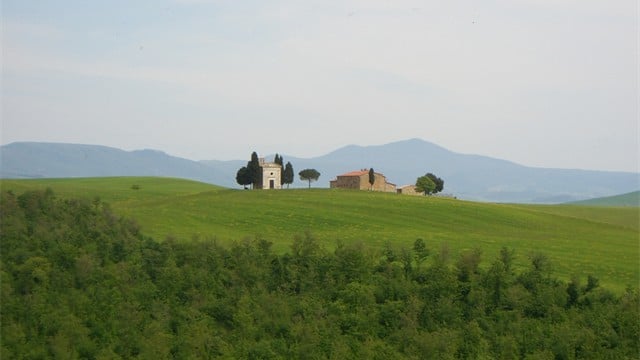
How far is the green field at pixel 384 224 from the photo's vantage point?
61.0 metres

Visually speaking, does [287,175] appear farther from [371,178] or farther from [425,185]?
[425,185]

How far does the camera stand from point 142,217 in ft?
227

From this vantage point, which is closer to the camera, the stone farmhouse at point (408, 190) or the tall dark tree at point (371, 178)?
the tall dark tree at point (371, 178)

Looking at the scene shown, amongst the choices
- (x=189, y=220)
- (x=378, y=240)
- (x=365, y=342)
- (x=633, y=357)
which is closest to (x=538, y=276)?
(x=633, y=357)

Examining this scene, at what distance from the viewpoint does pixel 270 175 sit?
116 metres

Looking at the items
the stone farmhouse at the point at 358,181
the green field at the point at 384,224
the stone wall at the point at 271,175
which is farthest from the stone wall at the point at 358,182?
the green field at the point at 384,224

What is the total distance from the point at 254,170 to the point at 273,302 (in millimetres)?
61932

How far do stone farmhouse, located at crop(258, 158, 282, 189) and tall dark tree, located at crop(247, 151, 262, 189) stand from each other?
149 inches

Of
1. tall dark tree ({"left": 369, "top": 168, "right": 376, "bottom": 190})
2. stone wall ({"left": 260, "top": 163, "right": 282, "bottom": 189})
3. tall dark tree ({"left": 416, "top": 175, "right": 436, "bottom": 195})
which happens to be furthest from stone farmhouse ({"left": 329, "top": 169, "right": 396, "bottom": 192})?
stone wall ({"left": 260, "top": 163, "right": 282, "bottom": 189})

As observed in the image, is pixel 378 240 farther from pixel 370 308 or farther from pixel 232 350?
pixel 232 350

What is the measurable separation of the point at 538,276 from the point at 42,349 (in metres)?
32.5

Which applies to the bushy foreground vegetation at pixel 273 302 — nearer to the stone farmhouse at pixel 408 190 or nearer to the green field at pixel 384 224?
the green field at pixel 384 224

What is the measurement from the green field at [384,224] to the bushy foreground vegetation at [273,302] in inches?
202

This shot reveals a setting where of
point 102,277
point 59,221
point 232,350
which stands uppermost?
point 59,221
